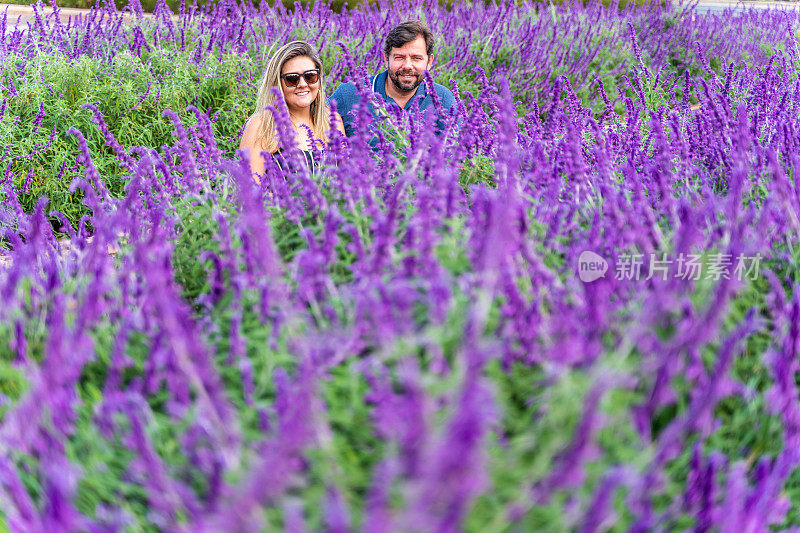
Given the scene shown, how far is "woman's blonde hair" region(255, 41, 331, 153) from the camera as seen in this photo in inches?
157

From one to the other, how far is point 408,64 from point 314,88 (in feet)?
2.19

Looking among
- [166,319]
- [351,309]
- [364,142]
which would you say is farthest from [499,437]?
[364,142]

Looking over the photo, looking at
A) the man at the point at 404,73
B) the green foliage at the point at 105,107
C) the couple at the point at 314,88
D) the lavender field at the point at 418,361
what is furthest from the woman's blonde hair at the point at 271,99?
the lavender field at the point at 418,361

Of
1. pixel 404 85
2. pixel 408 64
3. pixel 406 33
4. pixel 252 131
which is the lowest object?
pixel 252 131

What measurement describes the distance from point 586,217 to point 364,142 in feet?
2.50

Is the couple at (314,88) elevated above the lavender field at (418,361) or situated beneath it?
elevated above

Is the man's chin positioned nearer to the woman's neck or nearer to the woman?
the woman

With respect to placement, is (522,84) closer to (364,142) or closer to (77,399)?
(364,142)

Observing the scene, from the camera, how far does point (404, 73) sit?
4496 mm

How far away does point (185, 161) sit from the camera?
2.38m

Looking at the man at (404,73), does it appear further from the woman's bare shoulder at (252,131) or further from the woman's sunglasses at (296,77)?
the woman's bare shoulder at (252,131)

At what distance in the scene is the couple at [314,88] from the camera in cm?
404

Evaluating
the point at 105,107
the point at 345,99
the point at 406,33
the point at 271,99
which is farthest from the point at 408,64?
the point at 105,107

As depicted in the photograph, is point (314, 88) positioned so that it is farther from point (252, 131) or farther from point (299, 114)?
point (252, 131)
